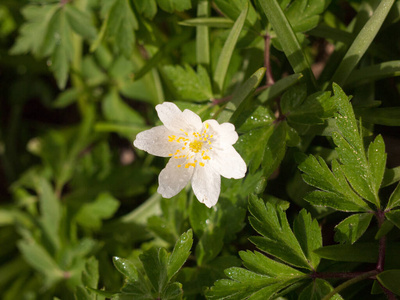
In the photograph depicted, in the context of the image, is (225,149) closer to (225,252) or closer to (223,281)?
(223,281)

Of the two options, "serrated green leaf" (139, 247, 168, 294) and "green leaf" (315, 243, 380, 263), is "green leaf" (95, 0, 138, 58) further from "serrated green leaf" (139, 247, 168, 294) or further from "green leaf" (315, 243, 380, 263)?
"green leaf" (315, 243, 380, 263)

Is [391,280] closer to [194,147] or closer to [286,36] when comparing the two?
[194,147]

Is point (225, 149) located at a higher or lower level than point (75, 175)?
higher

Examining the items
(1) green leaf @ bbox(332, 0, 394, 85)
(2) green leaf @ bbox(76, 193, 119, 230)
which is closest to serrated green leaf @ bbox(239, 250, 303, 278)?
(1) green leaf @ bbox(332, 0, 394, 85)

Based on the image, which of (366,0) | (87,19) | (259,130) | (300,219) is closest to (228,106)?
(259,130)

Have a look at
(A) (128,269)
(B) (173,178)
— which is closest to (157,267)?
(A) (128,269)

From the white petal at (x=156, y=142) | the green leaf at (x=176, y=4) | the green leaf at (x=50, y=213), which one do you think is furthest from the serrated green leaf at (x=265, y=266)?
the green leaf at (x=50, y=213)

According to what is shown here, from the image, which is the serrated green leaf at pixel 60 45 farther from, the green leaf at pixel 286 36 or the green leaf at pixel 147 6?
the green leaf at pixel 286 36
